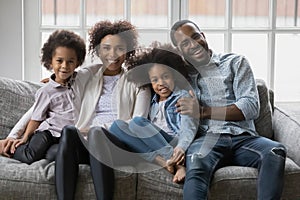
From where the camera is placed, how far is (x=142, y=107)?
115 inches

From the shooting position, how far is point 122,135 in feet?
9.23

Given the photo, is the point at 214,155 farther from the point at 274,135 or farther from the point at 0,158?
the point at 0,158

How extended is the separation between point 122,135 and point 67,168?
373mm

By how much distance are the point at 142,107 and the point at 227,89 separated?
0.43 m

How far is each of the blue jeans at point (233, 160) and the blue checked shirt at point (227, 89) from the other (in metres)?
0.06

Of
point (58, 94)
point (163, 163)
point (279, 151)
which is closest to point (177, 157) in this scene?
point (163, 163)

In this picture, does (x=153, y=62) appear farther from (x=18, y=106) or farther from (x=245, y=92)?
(x=18, y=106)

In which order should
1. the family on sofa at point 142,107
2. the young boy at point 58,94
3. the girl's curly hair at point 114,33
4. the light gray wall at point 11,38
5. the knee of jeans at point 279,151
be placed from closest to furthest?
the knee of jeans at point 279,151, the family on sofa at point 142,107, the young boy at point 58,94, the girl's curly hair at point 114,33, the light gray wall at point 11,38

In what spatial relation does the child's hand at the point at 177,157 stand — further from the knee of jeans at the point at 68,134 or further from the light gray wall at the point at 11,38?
the light gray wall at the point at 11,38

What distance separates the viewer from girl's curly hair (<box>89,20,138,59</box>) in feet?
9.99

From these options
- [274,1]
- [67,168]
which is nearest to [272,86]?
[274,1]

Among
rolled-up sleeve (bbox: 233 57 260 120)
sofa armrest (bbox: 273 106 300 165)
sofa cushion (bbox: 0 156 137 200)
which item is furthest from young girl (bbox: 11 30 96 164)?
sofa armrest (bbox: 273 106 300 165)

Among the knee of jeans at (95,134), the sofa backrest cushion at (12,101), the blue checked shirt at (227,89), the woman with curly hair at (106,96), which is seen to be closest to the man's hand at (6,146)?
the sofa backrest cushion at (12,101)

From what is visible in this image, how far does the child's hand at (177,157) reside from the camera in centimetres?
264
